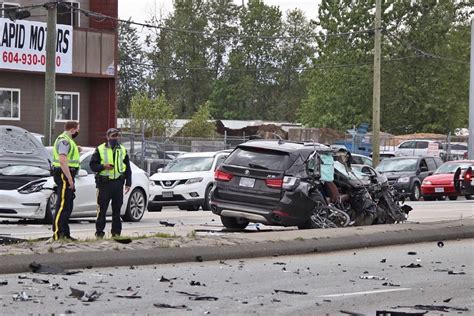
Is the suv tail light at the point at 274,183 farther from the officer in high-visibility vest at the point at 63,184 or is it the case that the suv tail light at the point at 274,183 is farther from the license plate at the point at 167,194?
the license plate at the point at 167,194

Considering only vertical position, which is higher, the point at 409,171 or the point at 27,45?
the point at 27,45

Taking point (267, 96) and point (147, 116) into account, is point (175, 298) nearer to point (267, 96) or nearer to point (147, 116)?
point (147, 116)

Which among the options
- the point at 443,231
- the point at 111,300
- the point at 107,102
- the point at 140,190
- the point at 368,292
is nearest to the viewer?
the point at 111,300

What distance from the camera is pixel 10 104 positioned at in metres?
40.4

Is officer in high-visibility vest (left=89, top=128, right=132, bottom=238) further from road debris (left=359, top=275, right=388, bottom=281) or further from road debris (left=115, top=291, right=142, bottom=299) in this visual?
road debris (left=115, top=291, right=142, bottom=299)

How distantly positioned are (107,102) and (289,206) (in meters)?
26.1

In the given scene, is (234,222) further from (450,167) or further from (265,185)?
(450,167)

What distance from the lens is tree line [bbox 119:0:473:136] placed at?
232 ft

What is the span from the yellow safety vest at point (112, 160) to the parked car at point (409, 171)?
21.9 meters

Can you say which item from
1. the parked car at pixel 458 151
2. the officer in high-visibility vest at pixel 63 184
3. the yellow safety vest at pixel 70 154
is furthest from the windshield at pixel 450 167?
the officer in high-visibility vest at pixel 63 184

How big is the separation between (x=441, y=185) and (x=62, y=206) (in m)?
23.5

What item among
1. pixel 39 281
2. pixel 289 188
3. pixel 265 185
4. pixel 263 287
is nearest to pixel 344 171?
pixel 289 188

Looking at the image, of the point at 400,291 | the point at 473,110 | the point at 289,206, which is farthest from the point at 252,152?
the point at 473,110

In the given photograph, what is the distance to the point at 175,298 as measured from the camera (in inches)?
424
